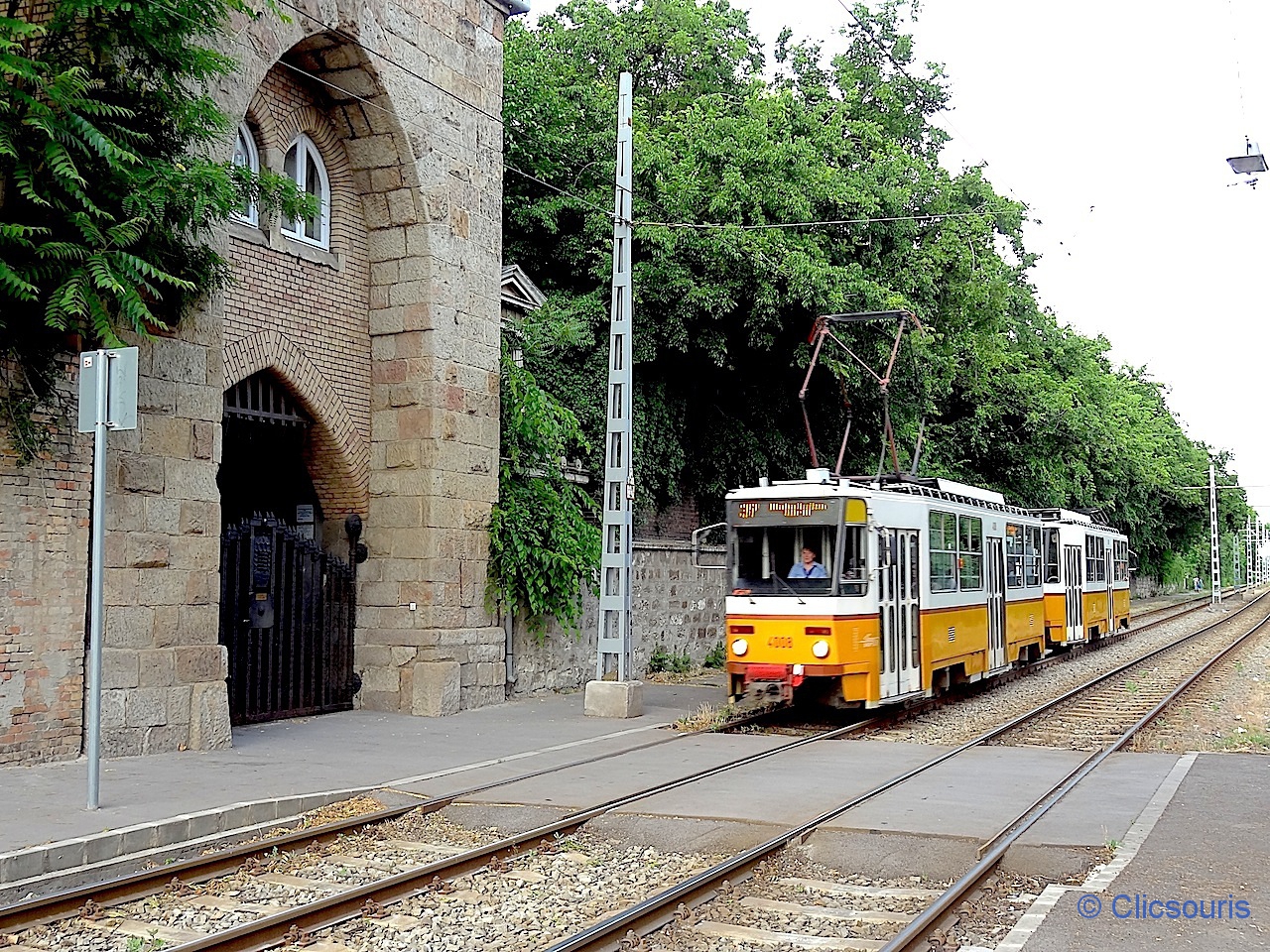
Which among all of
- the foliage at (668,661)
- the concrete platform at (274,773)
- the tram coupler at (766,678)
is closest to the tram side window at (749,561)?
the tram coupler at (766,678)

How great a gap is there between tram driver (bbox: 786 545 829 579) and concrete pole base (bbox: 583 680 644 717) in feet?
7.95

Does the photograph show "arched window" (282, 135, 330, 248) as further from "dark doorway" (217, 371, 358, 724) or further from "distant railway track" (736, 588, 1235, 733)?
"distant railway track" (736, 588, 1235, 733)

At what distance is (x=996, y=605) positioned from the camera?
20.7 meters

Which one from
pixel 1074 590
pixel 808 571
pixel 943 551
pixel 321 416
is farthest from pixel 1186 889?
pixel 1074 590

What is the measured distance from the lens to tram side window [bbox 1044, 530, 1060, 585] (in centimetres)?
2703

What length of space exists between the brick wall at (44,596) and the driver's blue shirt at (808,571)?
7602mm

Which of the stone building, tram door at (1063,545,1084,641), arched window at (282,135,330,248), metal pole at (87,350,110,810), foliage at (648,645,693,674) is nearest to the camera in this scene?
metal pole at (87,350,110,810)

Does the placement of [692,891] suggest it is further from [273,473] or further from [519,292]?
[519,292]

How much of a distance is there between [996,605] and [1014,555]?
75.2 inches

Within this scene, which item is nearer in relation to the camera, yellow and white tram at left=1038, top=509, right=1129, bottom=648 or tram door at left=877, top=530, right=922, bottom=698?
tram door at left=877, top=530, right=922, bottom=698

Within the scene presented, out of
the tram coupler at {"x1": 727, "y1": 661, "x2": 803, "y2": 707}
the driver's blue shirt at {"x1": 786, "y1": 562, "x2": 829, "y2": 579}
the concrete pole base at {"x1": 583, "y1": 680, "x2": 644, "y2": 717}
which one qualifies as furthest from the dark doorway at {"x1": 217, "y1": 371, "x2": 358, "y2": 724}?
the driver's blue shirt at {"x1": 786, "y1": 562, "x2": 829, "y2": 579}

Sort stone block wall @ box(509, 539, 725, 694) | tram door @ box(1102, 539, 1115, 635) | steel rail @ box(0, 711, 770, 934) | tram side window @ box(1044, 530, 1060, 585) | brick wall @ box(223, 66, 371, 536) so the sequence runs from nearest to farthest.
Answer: steel rail @ box(0, 711, 770, 934) → brick wall @ box(223, 66, 371, 536) → stone block wall @ box(509, 539, 725, 694) → tram side window @ box(1044, 530, 1060, 585) → tram door @ box(1102, 539, 1115, 635)

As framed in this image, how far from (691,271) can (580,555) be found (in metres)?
6.19

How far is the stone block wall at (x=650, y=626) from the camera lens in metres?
18.5
